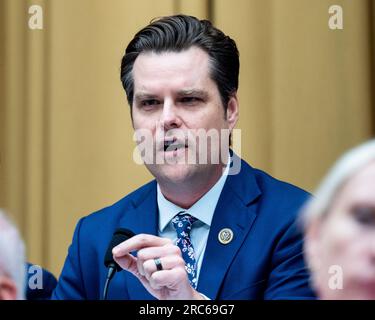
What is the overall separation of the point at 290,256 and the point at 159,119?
1.38 ft

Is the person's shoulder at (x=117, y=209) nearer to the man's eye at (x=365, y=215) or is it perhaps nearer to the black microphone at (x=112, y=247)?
the black microphone at (x=112, y=247)

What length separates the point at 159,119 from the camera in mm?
1689

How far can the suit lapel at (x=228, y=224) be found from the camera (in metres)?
1.64

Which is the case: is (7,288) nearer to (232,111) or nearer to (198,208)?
(198,208)

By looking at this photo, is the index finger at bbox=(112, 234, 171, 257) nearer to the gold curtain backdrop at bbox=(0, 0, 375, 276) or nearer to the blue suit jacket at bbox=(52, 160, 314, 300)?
the blue suit jacket at bbox=(52, 160, 314, 300)

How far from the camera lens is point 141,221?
1.74m

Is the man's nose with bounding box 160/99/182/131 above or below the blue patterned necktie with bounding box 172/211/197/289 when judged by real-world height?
above

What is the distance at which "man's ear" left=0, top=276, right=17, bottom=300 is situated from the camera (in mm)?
1508

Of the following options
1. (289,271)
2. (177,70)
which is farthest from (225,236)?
(177,70)

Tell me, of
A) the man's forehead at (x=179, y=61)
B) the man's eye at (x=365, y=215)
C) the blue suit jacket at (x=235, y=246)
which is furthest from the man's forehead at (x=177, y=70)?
the man's eye at (x=365, y=215)

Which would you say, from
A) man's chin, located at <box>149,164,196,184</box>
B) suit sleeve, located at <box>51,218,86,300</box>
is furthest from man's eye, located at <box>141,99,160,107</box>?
suit sleeve, located at <box>51,218,86,300</box>

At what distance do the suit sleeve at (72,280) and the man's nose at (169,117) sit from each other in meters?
0.36
